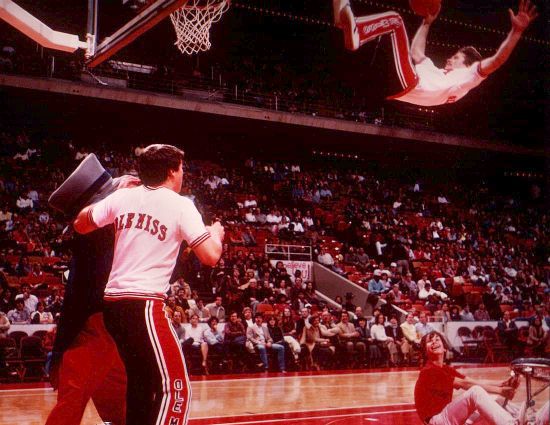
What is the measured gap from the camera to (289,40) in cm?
1980

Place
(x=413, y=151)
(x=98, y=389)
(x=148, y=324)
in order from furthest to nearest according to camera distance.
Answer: (x=413, y=151)
(x=98, y=389)
(x=148, y=324)

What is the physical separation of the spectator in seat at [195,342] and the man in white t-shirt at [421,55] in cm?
461

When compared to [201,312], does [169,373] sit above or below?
below

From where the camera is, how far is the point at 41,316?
360 inches

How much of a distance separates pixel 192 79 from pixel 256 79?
2126mm

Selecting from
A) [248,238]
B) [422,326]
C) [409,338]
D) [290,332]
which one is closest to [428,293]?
[422,326]

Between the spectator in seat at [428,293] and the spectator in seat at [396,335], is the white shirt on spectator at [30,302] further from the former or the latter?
the spectator in seat at [428,293]

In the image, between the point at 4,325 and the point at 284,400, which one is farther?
the point at 4,325

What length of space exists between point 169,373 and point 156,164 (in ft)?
2.77

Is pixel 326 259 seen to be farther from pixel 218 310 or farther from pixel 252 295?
pixel 218 310

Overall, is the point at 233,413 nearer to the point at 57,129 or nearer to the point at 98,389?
the point at 98,389

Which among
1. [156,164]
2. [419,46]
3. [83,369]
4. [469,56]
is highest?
[469,56]

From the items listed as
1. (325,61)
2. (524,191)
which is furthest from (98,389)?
(524,191)

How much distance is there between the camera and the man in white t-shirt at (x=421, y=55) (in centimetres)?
861
